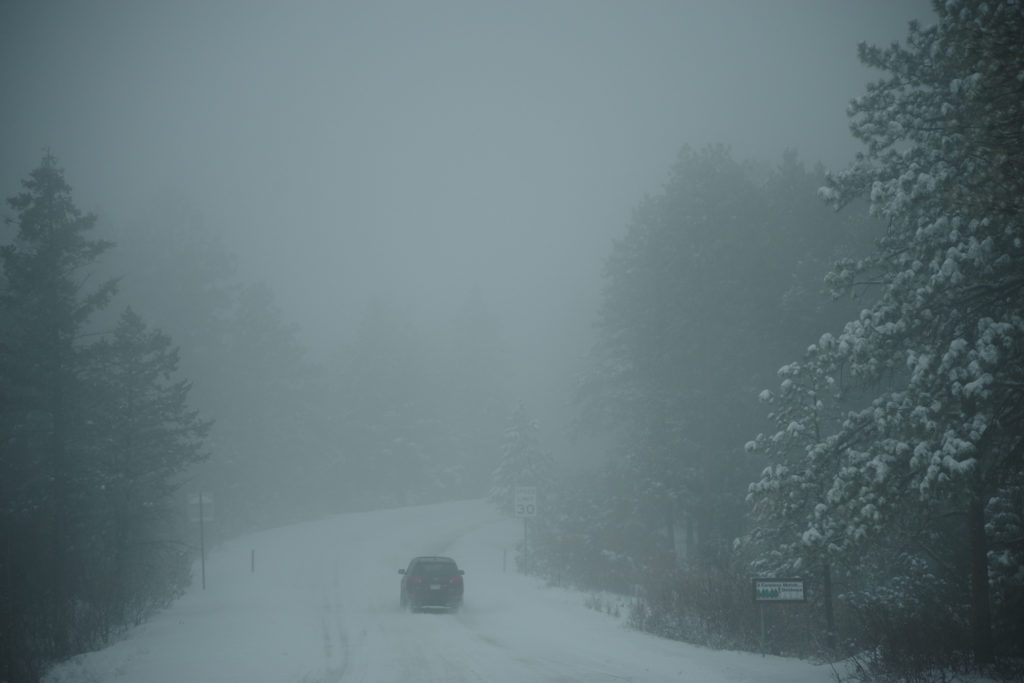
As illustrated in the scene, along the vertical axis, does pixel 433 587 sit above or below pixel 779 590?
below

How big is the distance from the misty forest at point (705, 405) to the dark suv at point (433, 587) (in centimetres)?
622

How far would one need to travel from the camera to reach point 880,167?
36.9ft

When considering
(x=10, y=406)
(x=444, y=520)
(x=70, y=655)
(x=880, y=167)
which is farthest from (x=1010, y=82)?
(x=444, y=520)

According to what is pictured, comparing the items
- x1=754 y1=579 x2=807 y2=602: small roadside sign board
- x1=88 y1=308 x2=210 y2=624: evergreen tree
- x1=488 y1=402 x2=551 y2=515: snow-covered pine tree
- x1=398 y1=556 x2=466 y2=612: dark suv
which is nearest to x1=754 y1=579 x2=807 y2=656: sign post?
x1=754 y1=579 x2=807 y2=602: small roadside sign board

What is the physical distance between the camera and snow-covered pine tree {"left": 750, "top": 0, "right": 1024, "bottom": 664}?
28.8 ft

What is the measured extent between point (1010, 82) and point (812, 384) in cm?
546

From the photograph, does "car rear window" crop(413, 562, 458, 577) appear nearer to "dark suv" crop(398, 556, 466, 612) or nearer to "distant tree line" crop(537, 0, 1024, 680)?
"dark suv" crop(398, 556, 466, 612)

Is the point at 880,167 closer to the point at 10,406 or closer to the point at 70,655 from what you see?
the point at 70,655

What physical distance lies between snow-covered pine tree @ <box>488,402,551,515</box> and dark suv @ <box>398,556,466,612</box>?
23141 millimetres

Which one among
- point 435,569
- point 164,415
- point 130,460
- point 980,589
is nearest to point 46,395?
point 130,460

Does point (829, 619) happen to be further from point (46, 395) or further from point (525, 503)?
Result: point (46, 395)

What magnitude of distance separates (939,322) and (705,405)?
17.4 m

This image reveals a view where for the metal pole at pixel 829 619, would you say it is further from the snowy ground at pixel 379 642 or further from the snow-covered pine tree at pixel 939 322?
the snow-covered pine tree at pixel 939 322

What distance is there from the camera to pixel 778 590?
12.4 m
